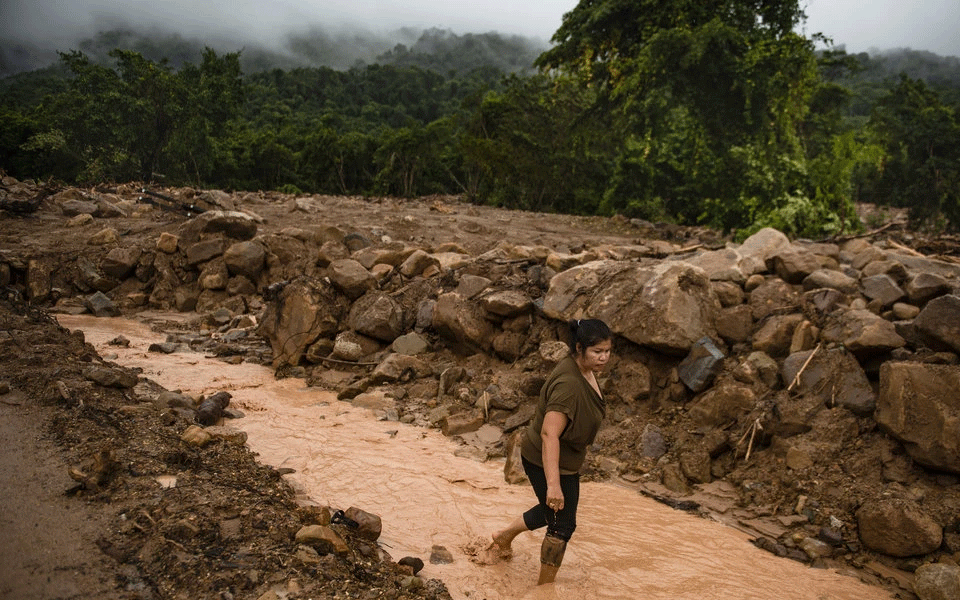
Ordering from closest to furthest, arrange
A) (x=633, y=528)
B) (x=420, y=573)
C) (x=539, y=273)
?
1. (x=420, y=573)
2. (x=633, y=528)
3. (x=539, y=273)

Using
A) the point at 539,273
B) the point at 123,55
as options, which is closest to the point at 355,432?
the point at 539,273

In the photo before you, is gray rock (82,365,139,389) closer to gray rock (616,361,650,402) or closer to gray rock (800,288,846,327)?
gray rock (616,361,650,402)

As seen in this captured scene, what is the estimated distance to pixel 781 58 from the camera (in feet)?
37.6

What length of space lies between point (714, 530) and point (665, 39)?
35.6 feet

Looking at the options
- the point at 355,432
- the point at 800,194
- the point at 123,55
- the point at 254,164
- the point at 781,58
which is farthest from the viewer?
the point at 254,164

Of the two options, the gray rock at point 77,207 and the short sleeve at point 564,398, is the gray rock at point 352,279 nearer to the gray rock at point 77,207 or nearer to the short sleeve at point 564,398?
the short sleeve at point 564,398

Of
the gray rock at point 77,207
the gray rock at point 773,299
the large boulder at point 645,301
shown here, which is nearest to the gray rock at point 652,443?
the large boulder at point 645,301

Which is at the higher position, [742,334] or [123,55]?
[123,55]

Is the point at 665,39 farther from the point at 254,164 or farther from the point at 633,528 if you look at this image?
the point at 254,164

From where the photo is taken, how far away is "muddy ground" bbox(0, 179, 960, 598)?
2.43m

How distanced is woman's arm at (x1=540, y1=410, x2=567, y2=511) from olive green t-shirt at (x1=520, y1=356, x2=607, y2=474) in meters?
0.03

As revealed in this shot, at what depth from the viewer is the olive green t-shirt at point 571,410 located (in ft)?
9.00

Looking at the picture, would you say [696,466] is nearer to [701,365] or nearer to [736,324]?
[701,365]

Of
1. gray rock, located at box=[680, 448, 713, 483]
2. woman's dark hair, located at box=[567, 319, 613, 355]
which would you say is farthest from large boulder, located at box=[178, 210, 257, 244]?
woman's dark hair, located at box=[567, 319, 613, 355]
